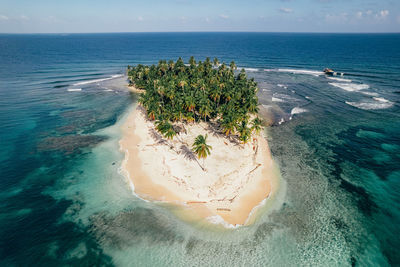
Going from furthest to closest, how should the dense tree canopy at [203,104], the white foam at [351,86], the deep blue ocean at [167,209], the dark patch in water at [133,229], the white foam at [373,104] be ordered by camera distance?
the white foam at [351,86] → the white foam at [373,104] → the dense tree canopy at [203,104] → the dark patch in water at [133,229] → the deep blue ocean at [167,209]

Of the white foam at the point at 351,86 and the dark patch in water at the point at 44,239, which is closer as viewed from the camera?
the dark patch in water at the point at 44,239

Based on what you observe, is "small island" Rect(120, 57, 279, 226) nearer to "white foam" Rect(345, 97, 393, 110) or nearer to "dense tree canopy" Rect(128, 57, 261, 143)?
"dense tree canopy" Rect(128, 57, 261, 143)

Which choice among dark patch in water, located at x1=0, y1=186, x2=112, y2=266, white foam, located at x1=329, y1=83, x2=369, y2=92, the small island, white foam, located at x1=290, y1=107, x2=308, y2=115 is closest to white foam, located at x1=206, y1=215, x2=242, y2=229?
the small island

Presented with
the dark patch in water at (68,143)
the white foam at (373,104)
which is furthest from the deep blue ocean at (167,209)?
the white foam at (373,104)

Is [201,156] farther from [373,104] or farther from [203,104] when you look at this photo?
[373,104]

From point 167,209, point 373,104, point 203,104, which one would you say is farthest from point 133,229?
point 373,104

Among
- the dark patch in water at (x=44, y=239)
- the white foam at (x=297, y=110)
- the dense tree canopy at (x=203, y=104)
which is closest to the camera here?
the dark patch in water at (x=44, y=239)

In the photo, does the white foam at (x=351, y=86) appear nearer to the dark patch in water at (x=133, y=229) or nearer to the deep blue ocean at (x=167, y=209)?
the deep blue ocean at (x=167, y=209)

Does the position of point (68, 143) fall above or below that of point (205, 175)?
below
